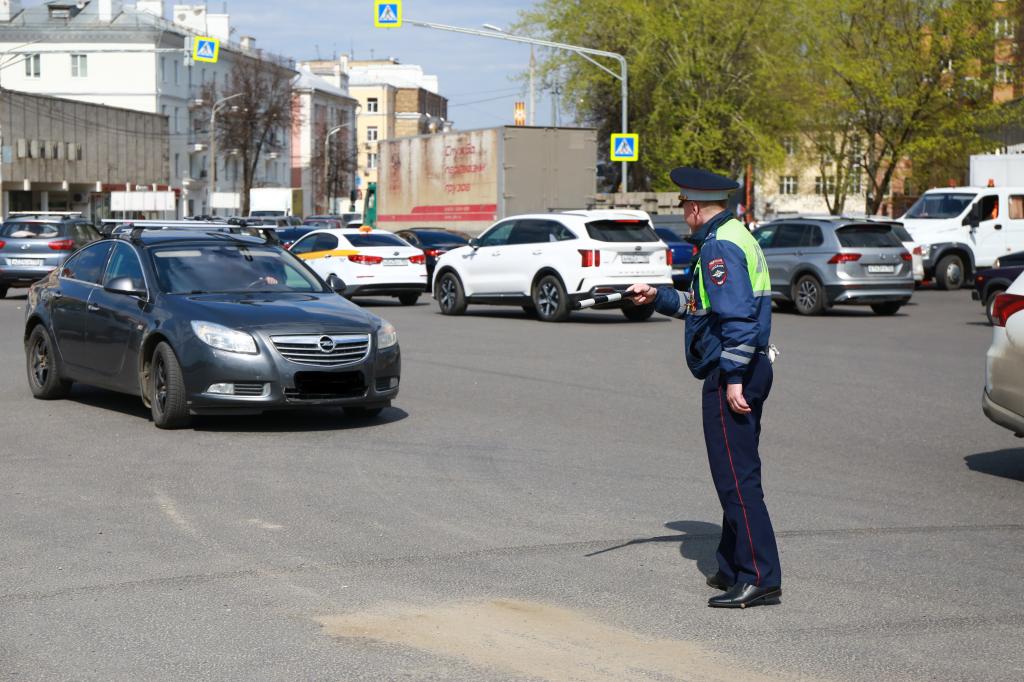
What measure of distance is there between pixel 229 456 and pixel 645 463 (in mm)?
2701

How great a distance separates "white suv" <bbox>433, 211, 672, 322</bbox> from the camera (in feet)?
78.0

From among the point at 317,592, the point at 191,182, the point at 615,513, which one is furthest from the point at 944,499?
the point at 191,182

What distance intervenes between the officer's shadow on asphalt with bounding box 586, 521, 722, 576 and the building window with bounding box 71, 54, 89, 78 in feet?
306

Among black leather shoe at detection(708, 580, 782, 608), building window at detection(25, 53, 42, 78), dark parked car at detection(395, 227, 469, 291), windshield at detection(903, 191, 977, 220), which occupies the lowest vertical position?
black leather shoe at detection(708, 580, 782, 608)

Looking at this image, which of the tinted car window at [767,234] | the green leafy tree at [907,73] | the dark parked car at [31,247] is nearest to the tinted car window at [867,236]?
the tinted car window at [767,234]

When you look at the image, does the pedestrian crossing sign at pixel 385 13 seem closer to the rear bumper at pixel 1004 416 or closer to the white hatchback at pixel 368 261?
the white hatchback at pixel 368 261

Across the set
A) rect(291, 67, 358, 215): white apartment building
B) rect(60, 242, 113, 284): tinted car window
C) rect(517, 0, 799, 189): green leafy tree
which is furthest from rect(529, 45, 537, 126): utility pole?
rect(291, 67, 358, 215): white apartment building

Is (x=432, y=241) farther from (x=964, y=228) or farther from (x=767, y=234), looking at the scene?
(x=964, y=228)

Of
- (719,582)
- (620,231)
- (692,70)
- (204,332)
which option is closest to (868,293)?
(620,231)

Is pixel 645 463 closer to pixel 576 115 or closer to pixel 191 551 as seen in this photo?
pixel 191 551

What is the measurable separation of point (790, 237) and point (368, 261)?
7.64 metres

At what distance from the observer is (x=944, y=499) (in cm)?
874

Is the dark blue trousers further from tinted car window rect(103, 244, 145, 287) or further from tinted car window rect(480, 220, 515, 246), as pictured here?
tinted car window rect(480, 220, 515, 246)

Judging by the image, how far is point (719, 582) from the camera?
21.1 ft
